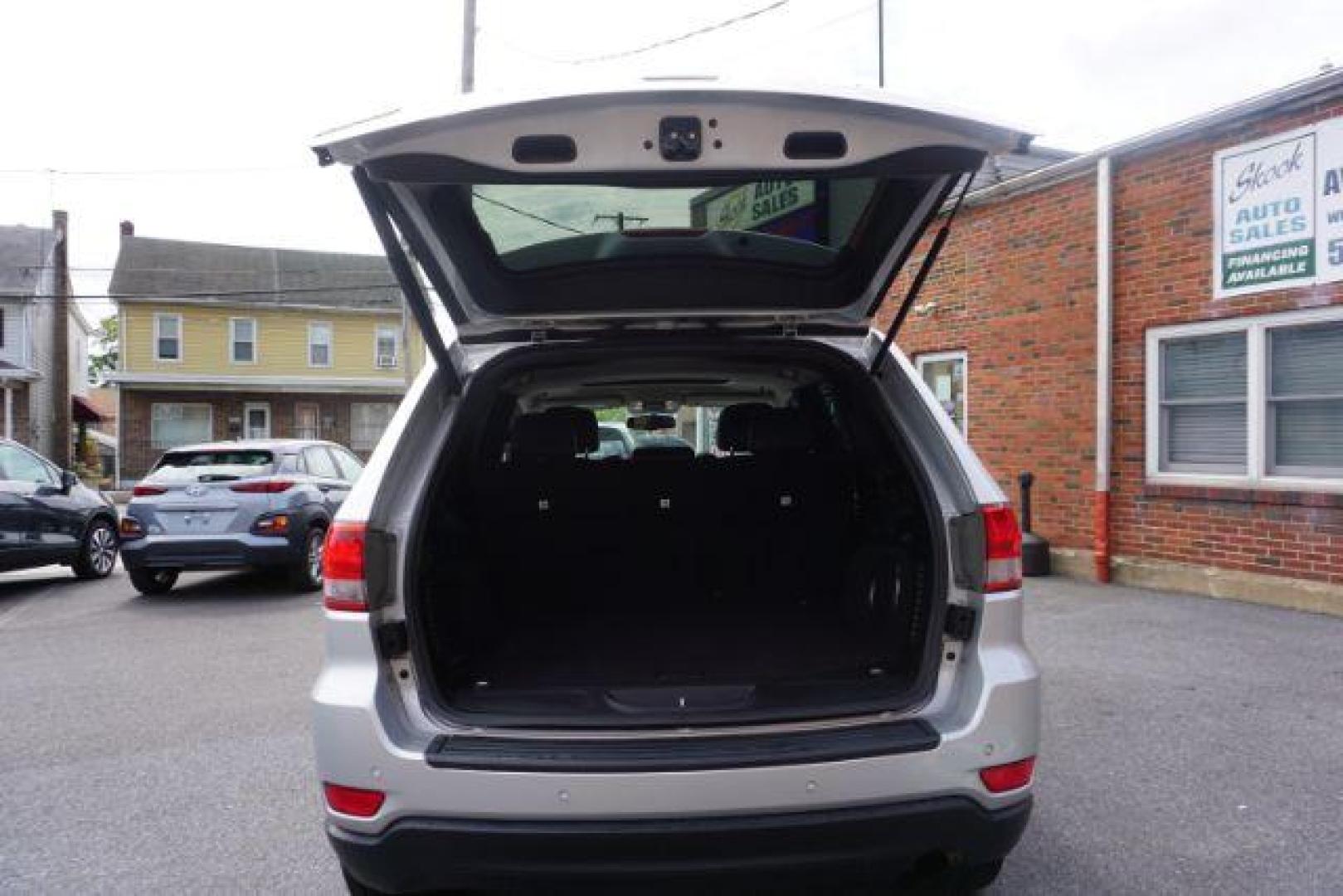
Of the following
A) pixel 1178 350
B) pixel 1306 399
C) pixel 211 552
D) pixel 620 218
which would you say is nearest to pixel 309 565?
pixel 211 552

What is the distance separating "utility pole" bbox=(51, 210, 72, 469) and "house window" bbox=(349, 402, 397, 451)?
740cm

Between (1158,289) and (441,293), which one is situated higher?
(1158,289)

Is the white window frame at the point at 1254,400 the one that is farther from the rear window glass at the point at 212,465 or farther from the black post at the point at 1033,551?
the rear window glass at the point at 212,465

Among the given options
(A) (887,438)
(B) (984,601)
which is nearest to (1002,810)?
(B) (984,601)

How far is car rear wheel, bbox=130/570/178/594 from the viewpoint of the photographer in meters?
8.66

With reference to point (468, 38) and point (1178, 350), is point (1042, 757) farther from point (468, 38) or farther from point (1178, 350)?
point (468, 38)

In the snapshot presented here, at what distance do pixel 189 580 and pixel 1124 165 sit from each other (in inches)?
376

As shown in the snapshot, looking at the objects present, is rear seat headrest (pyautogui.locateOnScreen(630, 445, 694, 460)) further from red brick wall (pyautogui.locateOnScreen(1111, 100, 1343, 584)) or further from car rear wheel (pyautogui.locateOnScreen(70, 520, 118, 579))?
car rear wheel (pyautogui.locateOnScreen(70, 520, 118, 579))

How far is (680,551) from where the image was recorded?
4008mm

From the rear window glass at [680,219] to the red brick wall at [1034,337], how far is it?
6345 millimetres

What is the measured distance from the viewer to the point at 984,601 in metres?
2.45

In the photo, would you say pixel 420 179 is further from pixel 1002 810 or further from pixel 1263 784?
pixel 1263 784

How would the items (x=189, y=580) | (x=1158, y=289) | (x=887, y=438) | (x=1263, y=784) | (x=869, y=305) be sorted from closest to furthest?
(x=887, y=438), (x=869, y=305), (x=1263, y=784), (x=1158, y=289), (x=189, y=580)

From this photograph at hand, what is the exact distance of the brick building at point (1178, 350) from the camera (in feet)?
22.5
